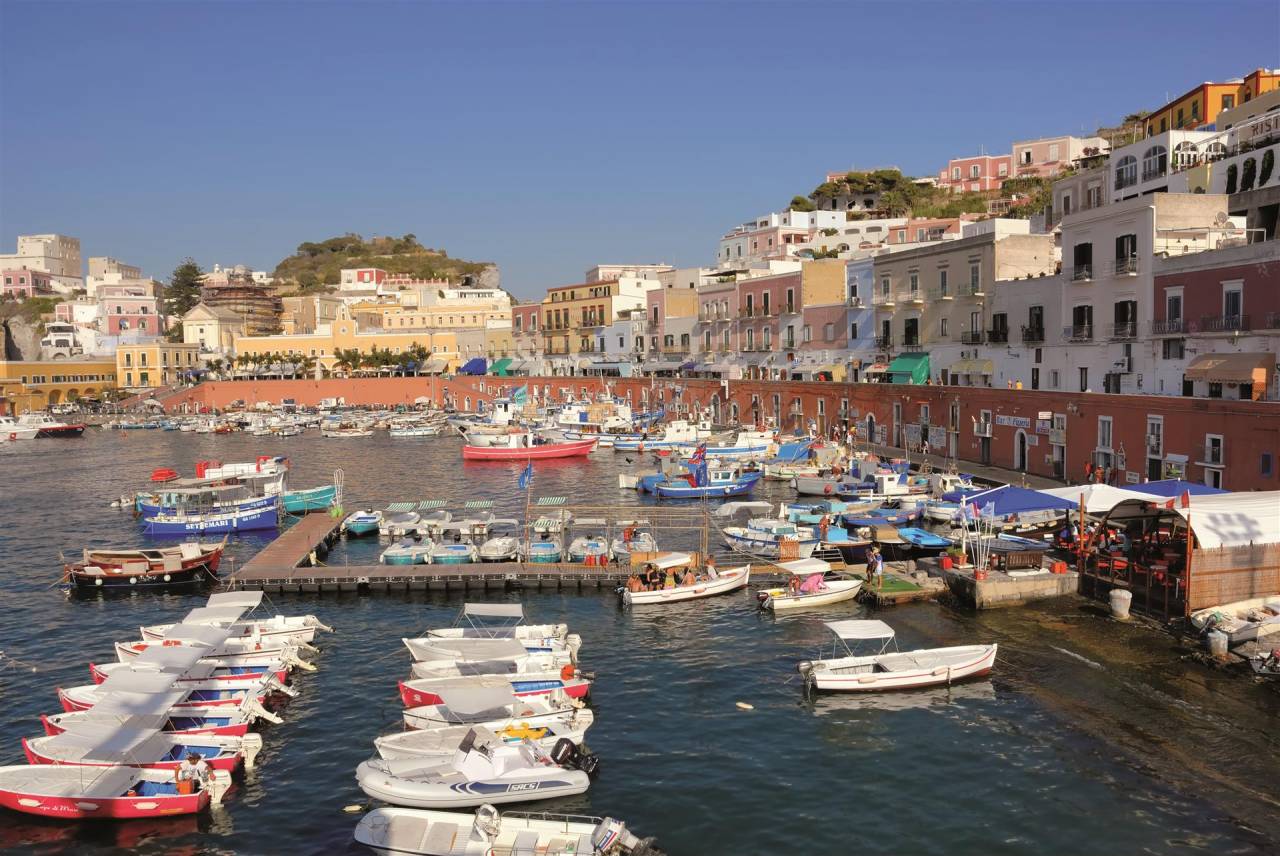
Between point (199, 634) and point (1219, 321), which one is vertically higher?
point (1219, 321)

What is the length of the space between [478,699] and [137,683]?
734cm

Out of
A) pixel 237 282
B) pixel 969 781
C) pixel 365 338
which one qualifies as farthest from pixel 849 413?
pixel 237 282

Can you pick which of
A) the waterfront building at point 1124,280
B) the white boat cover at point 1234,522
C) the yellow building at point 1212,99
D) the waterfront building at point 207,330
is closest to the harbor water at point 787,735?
the white boat cover at point 1234,522

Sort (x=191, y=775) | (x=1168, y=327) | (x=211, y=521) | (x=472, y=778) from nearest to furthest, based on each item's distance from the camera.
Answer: (x=472, y=778), (x=191, y=775), (x=1168, y=327), (x=211, y=521)

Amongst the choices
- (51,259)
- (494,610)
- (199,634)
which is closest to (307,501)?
(199,634)

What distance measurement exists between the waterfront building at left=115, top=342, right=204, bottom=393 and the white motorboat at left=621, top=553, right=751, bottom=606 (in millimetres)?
105844

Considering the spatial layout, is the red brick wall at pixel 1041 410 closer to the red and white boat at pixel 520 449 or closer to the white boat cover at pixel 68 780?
the red and white boat at pixel 520 449

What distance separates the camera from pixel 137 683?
2034cm

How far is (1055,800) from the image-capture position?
57.5 feet

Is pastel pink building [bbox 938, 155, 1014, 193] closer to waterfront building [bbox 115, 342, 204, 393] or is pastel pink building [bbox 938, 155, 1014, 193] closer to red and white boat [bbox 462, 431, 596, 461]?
red and white boat [bbox 462, 431, 596, 461]

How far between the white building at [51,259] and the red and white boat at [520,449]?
478ft

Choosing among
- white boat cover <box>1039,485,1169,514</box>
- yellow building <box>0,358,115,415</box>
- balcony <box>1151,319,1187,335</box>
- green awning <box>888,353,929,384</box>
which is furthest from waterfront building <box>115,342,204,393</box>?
white boat cover <box>1039,485,1169,514</box>

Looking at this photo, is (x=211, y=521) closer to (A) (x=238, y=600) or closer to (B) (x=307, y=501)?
(B) (x=307, y=501)

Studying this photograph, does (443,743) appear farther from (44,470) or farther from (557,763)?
(44,470)
